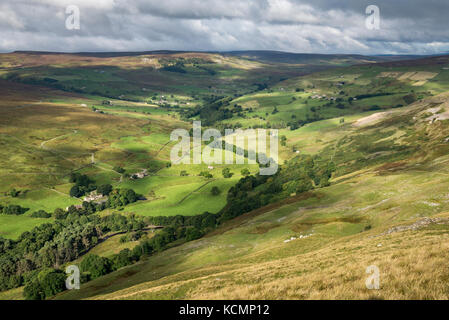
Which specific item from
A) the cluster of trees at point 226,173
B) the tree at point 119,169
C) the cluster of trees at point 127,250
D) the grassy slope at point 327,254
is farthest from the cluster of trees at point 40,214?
the cluster of trees at point 226,173

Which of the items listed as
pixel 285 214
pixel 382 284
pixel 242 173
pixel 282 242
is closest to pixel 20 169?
pixel 242 173

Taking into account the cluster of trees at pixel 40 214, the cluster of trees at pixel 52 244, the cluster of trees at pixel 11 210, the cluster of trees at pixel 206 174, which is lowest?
the cluster of trees at pixel 52 244

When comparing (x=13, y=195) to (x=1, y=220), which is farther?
(x=13, y=195)

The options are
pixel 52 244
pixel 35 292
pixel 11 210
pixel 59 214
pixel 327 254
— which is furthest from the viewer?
pixel 11 210

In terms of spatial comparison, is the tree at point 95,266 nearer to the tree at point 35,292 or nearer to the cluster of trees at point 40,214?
the tree at point 35,292

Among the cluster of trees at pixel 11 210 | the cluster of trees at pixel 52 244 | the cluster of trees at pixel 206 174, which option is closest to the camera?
the cluster of trees at pixel 52 244

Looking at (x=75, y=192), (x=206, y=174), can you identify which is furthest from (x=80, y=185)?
(x=206, y=174)

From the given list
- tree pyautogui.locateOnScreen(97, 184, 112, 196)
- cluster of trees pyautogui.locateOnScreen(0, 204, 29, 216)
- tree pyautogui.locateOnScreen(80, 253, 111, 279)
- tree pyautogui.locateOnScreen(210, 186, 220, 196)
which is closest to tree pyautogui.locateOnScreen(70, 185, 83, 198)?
tree pyautogui.locateOnScreen(97, 184, 112, 196)

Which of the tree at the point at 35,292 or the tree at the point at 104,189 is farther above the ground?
the tree at the point at 104,189

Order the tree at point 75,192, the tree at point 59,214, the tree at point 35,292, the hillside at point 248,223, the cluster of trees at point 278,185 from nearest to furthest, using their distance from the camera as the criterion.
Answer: the hillside at point 248,223 < the tree at point 35,292 < the cluster of trees at point 278,185 < the tree at point 59,214 < the tree at point 75,192

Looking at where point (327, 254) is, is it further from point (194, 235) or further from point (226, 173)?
A: point (226, 173)

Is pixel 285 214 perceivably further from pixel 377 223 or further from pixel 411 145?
pixel 411 145
